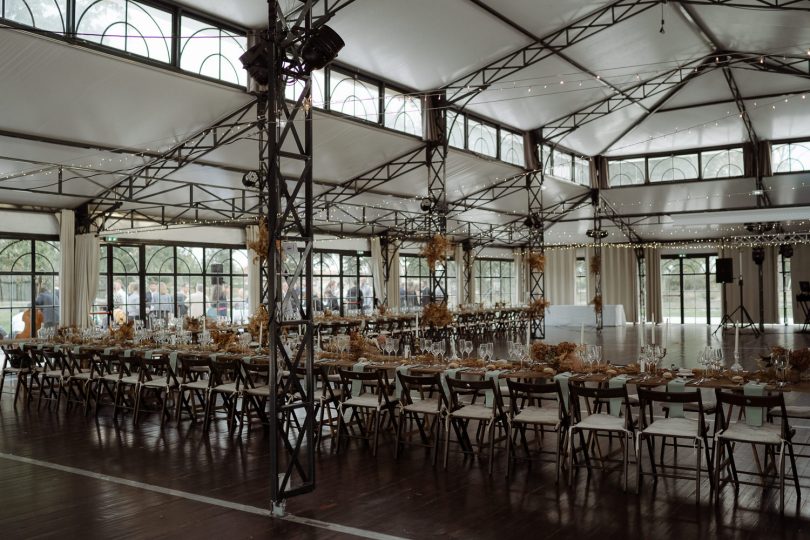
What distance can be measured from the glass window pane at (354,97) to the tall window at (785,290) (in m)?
17.7

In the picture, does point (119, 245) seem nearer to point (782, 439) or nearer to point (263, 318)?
point (263, 318)

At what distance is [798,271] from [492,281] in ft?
35.4

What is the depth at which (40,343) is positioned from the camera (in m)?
9.28

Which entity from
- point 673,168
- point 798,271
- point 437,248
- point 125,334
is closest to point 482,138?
point 437,248

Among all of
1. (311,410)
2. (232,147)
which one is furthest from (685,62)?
(311,410)

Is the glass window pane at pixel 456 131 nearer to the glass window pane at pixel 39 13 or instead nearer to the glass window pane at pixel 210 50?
the glass window pane at pixel 210 50

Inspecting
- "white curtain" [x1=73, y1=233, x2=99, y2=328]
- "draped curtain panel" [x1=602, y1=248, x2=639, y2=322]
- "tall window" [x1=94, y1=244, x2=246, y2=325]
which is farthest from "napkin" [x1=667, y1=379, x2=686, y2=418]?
"draped curtain panel" [x1=602, y1=248, x2=639, y2=322]

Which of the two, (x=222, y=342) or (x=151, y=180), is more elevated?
(x=151, y=180)

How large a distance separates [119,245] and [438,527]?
1230 centimetres

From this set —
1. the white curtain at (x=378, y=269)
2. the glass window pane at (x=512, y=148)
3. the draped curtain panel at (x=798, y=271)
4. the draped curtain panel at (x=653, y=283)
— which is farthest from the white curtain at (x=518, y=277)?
the glass window pane at (x=512, y=148)

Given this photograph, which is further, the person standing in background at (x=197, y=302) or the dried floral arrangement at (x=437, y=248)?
the person standing in background at (x=197, y=302)

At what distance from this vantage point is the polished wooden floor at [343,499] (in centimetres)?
396

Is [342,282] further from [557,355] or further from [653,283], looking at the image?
[557,355]

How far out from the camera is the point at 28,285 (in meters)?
12.7
